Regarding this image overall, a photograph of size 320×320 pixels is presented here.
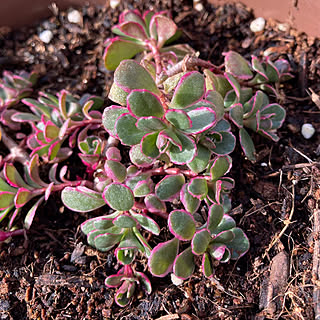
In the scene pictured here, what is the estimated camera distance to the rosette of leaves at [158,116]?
3.86 feet

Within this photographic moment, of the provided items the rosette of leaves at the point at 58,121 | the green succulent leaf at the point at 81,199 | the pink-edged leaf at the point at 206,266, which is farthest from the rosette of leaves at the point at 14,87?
the pink-edged leaf at the point at 206,266

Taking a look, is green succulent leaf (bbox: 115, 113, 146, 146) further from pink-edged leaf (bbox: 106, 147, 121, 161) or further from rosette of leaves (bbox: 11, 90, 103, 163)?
rosette of leaves (bbox: 11, 90, 103, 163)

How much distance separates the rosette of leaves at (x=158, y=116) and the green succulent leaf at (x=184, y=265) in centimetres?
30

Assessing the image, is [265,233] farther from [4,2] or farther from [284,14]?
[4,2]

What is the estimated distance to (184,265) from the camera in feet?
4.14

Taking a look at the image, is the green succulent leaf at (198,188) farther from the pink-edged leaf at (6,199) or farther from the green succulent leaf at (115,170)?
the pink-edged leaf at (6,199)

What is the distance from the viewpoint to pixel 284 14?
70.3 inches

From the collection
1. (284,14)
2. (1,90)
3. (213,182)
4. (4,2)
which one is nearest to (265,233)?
(213,182)

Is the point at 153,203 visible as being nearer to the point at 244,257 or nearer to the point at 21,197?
the point at 244,257

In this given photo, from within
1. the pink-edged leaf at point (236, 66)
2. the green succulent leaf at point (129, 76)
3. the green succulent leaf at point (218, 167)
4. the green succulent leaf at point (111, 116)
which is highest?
the green succulent leaf at point (129, 76)

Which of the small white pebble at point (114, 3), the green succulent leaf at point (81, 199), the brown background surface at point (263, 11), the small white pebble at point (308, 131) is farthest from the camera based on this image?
the small white pebble at point (114, 3)

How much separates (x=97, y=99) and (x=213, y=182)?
2.18ft

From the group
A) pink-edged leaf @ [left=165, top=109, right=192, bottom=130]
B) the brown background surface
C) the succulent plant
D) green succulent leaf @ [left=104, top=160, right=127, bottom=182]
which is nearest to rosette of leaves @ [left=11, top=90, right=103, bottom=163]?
the succulent plant

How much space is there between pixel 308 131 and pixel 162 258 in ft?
2.63
